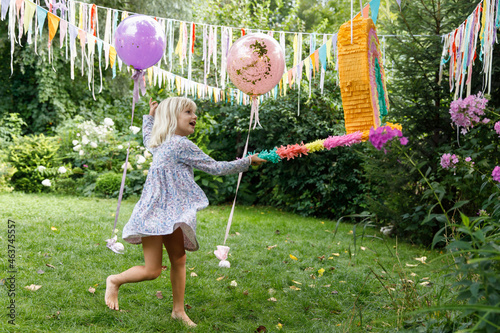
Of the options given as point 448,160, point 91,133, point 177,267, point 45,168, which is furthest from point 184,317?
point 91,133

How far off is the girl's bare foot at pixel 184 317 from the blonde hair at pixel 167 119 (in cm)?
101

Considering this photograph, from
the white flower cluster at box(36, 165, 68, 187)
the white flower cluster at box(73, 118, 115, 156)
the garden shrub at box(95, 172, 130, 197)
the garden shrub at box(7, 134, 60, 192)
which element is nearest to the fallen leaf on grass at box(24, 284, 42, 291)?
the garden shrub at box(95, 172, 130, 197)

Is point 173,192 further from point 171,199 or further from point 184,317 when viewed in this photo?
point 184,317

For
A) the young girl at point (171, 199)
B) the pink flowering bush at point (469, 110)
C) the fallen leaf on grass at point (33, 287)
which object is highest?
the pink flowering bush at point (469, 110)

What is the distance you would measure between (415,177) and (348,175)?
1.84 metres

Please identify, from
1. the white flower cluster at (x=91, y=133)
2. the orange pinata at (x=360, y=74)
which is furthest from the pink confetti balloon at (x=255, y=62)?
the white flower cluster at (x=91, y=133)

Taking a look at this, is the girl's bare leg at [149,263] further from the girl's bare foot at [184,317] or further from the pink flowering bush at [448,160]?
the pink flowering bush at [448,160]

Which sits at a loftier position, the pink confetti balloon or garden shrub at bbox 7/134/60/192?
the pink confetti balloon

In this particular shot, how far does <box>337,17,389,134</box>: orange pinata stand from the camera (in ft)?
9.53

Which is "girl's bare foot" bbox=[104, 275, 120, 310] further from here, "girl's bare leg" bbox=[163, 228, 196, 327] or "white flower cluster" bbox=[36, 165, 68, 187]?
"white flower cluster" bbox=[36, 165, 68, 187]

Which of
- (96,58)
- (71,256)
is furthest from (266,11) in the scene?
(71,256)

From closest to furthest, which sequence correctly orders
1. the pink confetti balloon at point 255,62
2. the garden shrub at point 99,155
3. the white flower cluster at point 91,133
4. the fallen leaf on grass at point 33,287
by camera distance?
the fallen leaf on grass at point 33,287, the pink confetti balloon at point 255,62, the garden shrub at point 99,155, the white flower cluster at point 91,133

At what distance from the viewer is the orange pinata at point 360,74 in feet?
9.53

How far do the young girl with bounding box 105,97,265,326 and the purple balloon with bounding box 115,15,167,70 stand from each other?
755mm
